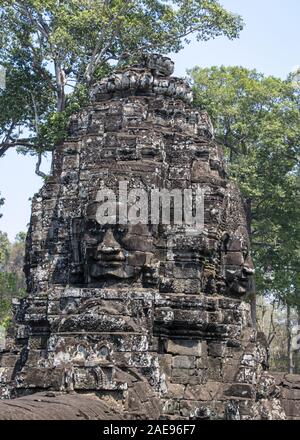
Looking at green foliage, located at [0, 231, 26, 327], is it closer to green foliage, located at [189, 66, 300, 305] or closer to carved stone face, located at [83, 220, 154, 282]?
green foliage, located at [189, 66, 300, 305]

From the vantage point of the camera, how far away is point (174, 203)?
996 centimetres

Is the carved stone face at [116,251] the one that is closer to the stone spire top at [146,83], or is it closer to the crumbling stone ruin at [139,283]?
the crumbling stone ruin at [139,283]

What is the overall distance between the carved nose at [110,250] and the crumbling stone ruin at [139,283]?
15mm

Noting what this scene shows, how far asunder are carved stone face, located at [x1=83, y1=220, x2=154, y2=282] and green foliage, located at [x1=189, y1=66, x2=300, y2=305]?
46.0 ft

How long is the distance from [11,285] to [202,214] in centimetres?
1463

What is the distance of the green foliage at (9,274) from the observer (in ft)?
77.6

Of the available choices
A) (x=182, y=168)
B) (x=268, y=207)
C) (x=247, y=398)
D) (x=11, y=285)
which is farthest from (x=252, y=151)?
(x=247, y=398)

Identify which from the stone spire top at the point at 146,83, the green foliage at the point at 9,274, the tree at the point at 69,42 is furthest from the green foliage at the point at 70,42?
the stone spire top at the point at 146,83

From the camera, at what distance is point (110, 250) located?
357 inches

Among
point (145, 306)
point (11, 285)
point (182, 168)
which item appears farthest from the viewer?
point (11, 285)

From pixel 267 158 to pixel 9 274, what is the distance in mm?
9451

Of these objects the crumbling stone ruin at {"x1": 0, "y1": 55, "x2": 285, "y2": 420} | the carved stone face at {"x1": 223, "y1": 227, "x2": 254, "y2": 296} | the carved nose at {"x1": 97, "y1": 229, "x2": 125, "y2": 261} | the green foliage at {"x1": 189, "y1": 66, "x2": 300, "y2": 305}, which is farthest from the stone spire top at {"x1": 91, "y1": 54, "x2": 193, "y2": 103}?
the green foliage at {"x1": 189, "y1": 66, "x2": 300, "y2": 305}

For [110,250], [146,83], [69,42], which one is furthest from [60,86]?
[110,250]
